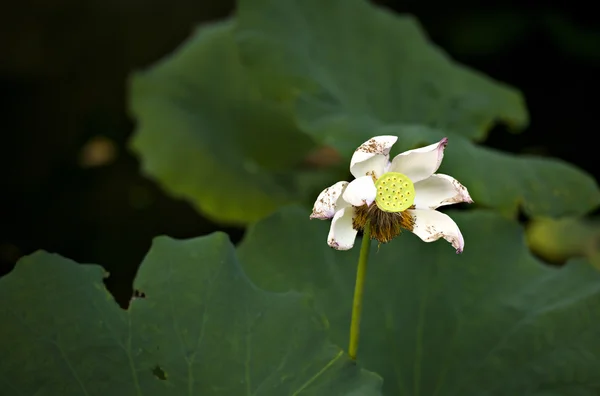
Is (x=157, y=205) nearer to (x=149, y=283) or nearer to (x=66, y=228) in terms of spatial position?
(x=66, y=228)

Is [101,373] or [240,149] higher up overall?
[101,373]

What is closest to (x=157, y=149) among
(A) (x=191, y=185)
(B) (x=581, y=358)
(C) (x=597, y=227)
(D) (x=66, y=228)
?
(A) (x=191, y=185)

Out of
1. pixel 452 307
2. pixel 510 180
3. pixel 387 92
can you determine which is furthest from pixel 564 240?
pixel 452 307

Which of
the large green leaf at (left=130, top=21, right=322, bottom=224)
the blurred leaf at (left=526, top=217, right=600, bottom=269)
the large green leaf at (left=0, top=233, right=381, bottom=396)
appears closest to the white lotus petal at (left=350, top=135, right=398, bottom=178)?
the large green leaf at (left=0, top=233, right=381, bottom=396)

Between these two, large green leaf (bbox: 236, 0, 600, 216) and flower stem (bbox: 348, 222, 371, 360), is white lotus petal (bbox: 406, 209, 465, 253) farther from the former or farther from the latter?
large green leaf (bbox: 236, 0, 600, 216)

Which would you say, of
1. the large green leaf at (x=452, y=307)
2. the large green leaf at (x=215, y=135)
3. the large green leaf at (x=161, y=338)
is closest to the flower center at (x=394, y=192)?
the large green leaf at (x=161, y=338)
